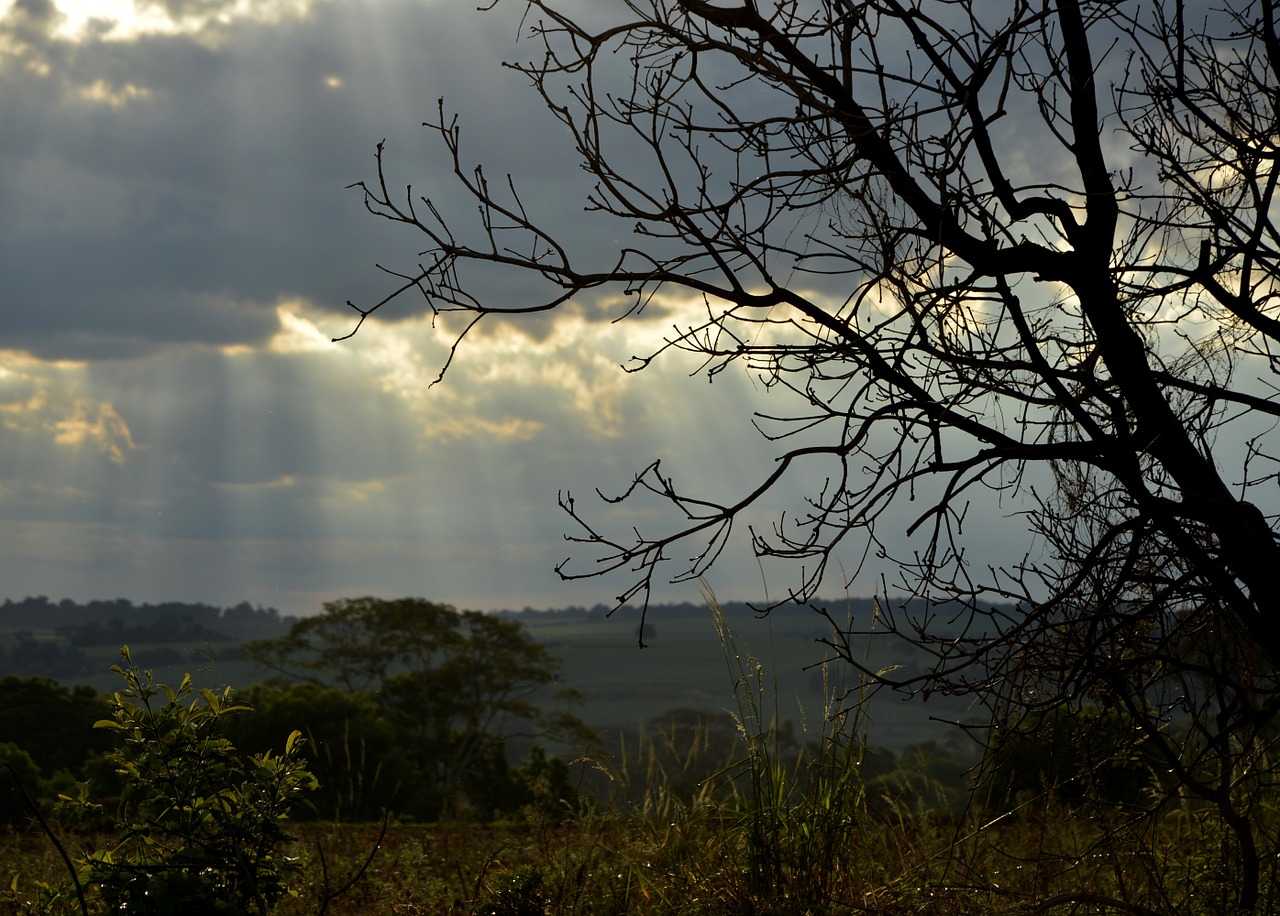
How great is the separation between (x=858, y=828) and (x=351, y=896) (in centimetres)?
264

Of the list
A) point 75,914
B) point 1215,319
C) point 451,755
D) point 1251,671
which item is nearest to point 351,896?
point 75,914

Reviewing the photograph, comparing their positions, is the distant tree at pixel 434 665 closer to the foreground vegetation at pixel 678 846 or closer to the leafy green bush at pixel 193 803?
the foreground vegetation at pixel 678 846

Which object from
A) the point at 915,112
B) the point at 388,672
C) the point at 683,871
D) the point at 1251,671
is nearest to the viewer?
the point at 915,112

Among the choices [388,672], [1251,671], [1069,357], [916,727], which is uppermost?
[1069,357]

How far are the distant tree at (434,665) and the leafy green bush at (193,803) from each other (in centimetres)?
1732

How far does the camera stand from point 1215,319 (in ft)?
16.3

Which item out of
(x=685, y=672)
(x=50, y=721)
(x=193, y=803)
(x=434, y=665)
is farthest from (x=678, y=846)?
(x=685, y=672)

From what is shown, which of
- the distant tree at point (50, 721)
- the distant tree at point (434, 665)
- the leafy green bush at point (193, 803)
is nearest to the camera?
the leafy green bush at point (193, 803)

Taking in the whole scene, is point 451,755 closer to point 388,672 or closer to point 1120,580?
point 388,672

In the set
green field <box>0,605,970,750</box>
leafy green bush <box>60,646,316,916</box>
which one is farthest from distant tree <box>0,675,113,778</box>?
leafy green bush <box>60,646,316,916</box>

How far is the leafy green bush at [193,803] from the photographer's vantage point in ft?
12.9

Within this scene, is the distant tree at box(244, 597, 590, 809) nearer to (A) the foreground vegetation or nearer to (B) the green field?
(B) the green field

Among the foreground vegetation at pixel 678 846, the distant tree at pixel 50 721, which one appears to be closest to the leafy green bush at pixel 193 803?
the foreground vegetation at pixel 678 846

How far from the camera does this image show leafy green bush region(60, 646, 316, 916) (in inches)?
155
